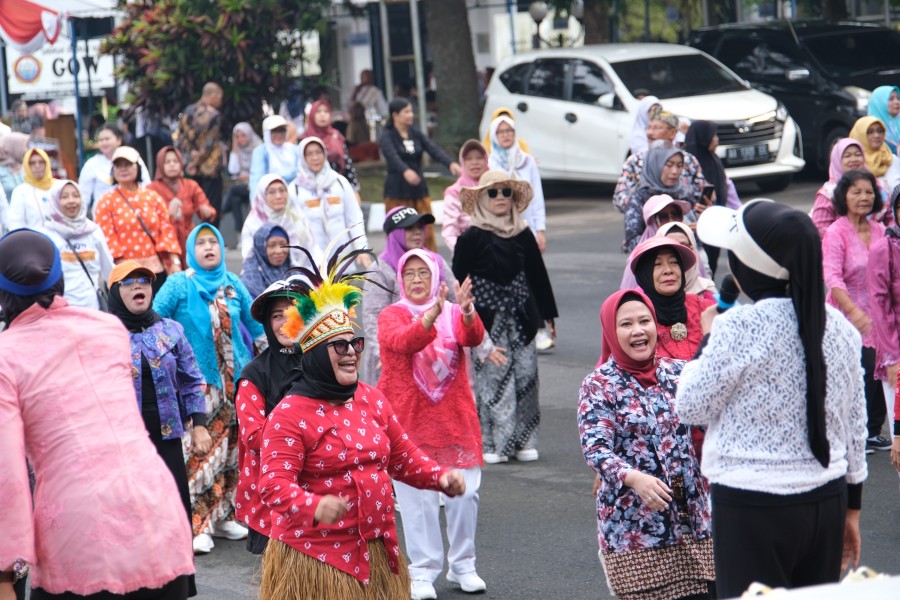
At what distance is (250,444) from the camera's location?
558 cm

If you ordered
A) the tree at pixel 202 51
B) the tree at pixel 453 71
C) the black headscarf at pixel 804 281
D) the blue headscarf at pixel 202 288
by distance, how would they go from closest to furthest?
the black headscarf at pixel 804 281 → the blue headscarf at pixel 202 288 → the tree at pixel 202 51 → the tree at pixel 453 71

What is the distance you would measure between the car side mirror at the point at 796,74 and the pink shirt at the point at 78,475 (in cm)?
1781

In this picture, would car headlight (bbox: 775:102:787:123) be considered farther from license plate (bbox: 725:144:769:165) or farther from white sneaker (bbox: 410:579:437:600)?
white sneaker (bbox: 410:579:437:600)

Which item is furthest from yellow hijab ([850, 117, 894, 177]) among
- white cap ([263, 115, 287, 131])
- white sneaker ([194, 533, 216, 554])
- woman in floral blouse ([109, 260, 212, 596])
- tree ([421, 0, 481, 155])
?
tree ([421, 0, 481, 155])

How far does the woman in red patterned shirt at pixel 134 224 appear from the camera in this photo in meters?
11.3

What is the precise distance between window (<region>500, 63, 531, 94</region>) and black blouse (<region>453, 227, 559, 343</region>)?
1256cm

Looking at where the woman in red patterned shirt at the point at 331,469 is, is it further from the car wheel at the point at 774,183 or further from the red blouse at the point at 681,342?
the car wheel at the point at 774,183

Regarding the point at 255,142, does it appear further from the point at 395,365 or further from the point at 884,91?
the point at 395,365

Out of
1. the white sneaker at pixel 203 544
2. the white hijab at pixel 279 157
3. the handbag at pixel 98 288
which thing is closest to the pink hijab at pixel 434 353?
the white sneaker at pixel 203 544

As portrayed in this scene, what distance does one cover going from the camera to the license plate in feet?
62.5

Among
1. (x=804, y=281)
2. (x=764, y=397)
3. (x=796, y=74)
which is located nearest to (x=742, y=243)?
(x=804, y=281)

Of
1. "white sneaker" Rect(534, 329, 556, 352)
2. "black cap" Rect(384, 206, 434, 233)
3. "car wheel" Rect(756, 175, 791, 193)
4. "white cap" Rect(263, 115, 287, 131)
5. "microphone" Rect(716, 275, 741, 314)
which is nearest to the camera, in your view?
"microphone" Rect(716, 275, 741, 314)

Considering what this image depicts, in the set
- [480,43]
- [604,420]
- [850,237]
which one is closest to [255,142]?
[850,237]

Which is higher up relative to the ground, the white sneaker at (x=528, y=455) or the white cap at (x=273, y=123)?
the white cap at (x=273, y=123)
